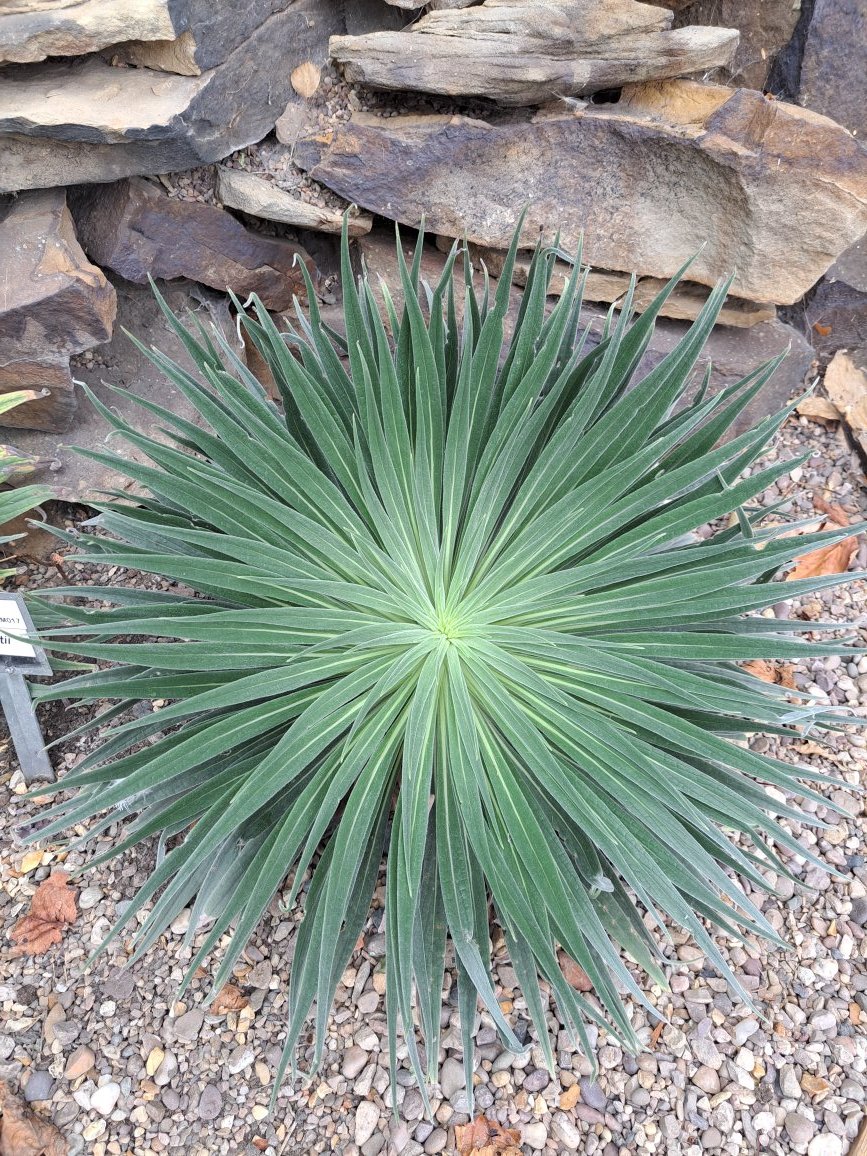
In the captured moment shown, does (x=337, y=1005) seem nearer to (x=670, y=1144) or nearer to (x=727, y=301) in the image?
(x=670, y=1144)

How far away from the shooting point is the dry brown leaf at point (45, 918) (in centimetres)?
167

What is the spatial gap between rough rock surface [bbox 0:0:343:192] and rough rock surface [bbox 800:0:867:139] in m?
1.14

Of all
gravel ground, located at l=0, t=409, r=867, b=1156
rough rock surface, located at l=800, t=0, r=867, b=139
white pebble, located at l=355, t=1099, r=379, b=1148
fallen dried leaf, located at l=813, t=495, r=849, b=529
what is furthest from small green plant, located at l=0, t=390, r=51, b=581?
rough rock surface, located at l=800, t=0, r=867, b=139

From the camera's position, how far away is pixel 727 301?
232 cm

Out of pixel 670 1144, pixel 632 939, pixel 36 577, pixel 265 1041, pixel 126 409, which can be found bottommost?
pixel 670 1144

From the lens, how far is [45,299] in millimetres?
2000

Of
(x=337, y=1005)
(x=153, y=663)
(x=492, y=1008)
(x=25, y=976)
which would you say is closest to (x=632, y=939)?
(x=492, y=1008)

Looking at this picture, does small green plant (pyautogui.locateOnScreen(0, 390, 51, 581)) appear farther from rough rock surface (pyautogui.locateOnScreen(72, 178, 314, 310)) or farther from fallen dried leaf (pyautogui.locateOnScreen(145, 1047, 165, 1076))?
fallen dried leaf (pyautogui.locateOnScreen(145, 1047, 165, 1076))

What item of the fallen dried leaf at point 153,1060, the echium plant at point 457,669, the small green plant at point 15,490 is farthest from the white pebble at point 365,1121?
the small green plant at point 15,490

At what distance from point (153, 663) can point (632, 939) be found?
81cm

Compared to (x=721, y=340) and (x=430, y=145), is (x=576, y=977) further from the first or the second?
(x=430, y=145)

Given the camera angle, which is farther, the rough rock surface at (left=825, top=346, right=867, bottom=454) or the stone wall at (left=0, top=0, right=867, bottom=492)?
the rough rock surface at (left=825, top=346, right=867, bottom=454)

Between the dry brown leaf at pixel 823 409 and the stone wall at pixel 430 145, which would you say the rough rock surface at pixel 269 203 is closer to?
the stone wall at pixel 430 145

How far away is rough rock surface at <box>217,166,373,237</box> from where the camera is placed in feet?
7.16
